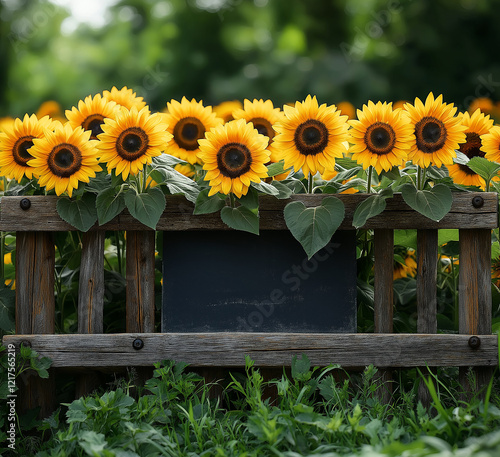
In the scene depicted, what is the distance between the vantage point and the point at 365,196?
79.7 inches

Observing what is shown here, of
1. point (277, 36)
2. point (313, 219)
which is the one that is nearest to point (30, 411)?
point (313, 219)

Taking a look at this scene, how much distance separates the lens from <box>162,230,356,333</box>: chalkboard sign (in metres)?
2.05

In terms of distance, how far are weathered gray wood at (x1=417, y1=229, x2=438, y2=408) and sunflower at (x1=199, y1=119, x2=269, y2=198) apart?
61 cm

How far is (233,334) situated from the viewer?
2.00 meters

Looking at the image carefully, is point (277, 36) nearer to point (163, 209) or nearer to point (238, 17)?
point (238, 17)

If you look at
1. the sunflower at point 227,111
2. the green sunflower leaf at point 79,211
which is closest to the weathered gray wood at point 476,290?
the sunflower at point 227,111

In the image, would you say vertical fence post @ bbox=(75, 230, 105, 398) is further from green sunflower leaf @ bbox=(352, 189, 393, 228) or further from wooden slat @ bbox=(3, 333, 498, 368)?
green sunflower leaf @ bbox=(352, 189, 393, 228)

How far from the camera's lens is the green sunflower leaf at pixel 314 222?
1.88 m

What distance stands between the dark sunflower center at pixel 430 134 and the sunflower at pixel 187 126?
0.79m

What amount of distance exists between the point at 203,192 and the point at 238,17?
6.20 meters

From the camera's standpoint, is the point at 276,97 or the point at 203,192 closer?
the point at 203,192

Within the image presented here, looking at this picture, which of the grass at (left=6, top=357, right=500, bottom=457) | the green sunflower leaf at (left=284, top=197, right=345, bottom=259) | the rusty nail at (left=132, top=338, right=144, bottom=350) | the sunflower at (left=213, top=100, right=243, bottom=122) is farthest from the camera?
the sunflower at (left=213, top=100, right=243, bottom=122)

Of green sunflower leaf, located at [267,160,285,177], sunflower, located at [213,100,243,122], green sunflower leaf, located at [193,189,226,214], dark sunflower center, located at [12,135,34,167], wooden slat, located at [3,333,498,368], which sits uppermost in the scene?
sunflower, located at [213,100,243,122]

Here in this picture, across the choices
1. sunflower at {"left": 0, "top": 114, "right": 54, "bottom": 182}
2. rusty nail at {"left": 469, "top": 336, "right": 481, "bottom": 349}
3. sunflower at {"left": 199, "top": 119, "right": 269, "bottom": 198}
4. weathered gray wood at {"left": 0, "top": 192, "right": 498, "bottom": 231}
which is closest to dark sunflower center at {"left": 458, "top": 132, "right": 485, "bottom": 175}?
weathered gray wood at {"left": 0, "top": 192, "right": 498, "bottom": 231}
